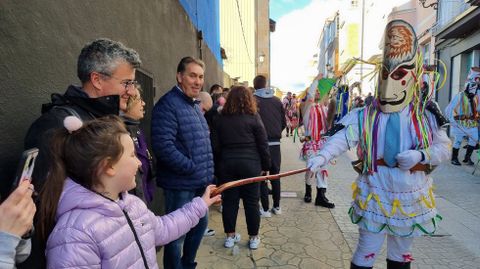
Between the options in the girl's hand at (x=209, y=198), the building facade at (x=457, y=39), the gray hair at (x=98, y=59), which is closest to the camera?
the gray hair at (x=98, y=59)

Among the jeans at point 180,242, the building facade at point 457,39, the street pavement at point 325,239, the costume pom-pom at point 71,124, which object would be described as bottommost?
the street pavement at point 325,239

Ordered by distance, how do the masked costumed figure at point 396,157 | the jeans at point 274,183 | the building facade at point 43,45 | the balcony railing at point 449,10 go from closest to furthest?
the building facade at point 43,45
the masked costumed figure at point 396,157
the jeans at point 274,183
the balcony railing at point 449,10

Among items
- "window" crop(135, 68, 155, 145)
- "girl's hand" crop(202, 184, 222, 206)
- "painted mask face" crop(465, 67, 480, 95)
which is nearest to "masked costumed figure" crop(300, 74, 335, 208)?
"window" crop(135, 68, 155, 145)

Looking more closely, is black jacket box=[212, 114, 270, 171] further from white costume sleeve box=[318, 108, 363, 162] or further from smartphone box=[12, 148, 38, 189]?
smartphone box=[12, 148, 38, 189]

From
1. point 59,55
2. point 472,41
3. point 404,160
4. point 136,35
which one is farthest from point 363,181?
point 472,41

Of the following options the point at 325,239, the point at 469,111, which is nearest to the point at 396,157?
the point at 325,239

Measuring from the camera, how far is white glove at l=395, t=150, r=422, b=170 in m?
2.44

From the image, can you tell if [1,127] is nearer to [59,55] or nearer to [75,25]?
[59,55]

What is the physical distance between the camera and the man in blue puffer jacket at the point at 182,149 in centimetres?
281

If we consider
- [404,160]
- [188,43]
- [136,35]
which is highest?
[188,43]

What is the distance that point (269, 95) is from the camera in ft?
16.5

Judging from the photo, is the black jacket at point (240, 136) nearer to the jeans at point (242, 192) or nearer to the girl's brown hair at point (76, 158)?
the jeans at point (242, 192)

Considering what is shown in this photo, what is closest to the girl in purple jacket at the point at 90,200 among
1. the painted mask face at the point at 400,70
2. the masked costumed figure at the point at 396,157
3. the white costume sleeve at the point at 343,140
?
the masked costumed figure at the point at 396,157

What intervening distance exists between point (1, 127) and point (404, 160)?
2.43 meters
